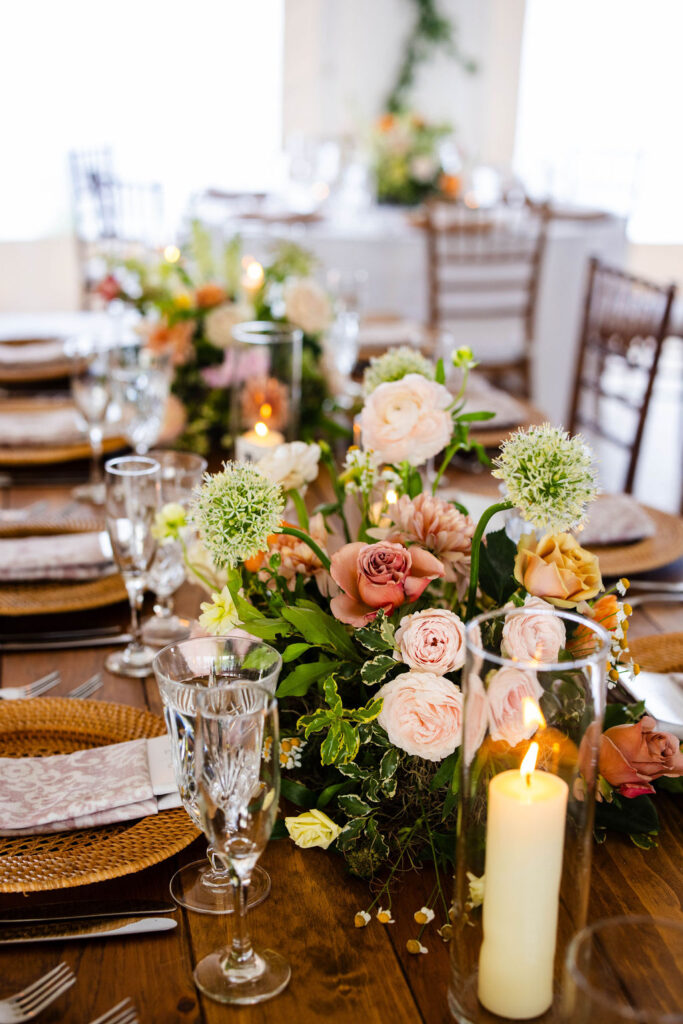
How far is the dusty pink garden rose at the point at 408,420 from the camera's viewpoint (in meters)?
1.01

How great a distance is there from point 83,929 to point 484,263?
3.55m

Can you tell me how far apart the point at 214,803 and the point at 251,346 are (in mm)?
1176

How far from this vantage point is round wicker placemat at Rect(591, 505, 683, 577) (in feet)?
4.93

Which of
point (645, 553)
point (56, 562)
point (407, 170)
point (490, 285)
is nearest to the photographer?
point (56, 562)

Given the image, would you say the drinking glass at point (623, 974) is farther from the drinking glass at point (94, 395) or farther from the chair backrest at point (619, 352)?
the chair backrest at point (619, 352)

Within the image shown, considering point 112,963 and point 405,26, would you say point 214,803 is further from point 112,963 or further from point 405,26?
point 405,26

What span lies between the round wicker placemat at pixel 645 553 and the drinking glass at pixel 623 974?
2.61 feet

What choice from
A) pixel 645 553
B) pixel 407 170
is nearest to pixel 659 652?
pixel 645 553

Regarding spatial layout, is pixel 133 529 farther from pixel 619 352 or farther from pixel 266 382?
pixel 619 352

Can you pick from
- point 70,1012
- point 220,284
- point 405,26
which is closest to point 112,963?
point 70,1012

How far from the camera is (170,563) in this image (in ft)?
4.11

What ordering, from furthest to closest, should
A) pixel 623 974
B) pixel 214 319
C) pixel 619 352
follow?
1. pixel 619 352
2. pixel 214 319
3. pixel 623 974

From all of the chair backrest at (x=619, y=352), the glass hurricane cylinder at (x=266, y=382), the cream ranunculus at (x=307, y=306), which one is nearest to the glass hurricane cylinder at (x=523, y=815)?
the glass hurricane cylinder at (x=266, y=382)

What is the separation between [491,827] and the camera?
0.67 m
